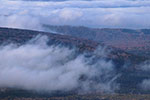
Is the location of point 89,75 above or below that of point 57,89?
above

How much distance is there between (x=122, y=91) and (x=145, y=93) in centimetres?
1125

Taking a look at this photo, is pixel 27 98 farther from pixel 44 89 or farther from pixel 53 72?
pixel 53 72

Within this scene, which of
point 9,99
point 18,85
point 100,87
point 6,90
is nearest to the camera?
point 9,99

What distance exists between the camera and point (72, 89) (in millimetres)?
161125

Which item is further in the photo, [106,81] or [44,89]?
[106,81]

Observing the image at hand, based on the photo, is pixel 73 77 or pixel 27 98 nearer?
pixel 27 98

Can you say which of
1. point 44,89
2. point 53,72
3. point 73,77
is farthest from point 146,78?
point 44,89

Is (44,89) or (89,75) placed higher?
(89,75)

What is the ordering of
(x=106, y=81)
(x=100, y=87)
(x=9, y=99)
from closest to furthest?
(x=9, y=99)
(x=100, y=87)
(x=106, y=81)

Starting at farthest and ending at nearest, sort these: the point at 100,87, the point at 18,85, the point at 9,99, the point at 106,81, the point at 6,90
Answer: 1. the point at 106,81
2. the point at 100,87
3. the point at 18,85
4. the point at 6,90
5. the point at 9,99

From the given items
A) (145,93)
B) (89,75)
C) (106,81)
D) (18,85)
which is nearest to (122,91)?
(145,93)

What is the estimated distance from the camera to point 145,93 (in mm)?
161375

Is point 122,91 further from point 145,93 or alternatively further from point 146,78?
point 146,78

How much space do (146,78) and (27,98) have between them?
8594cm
